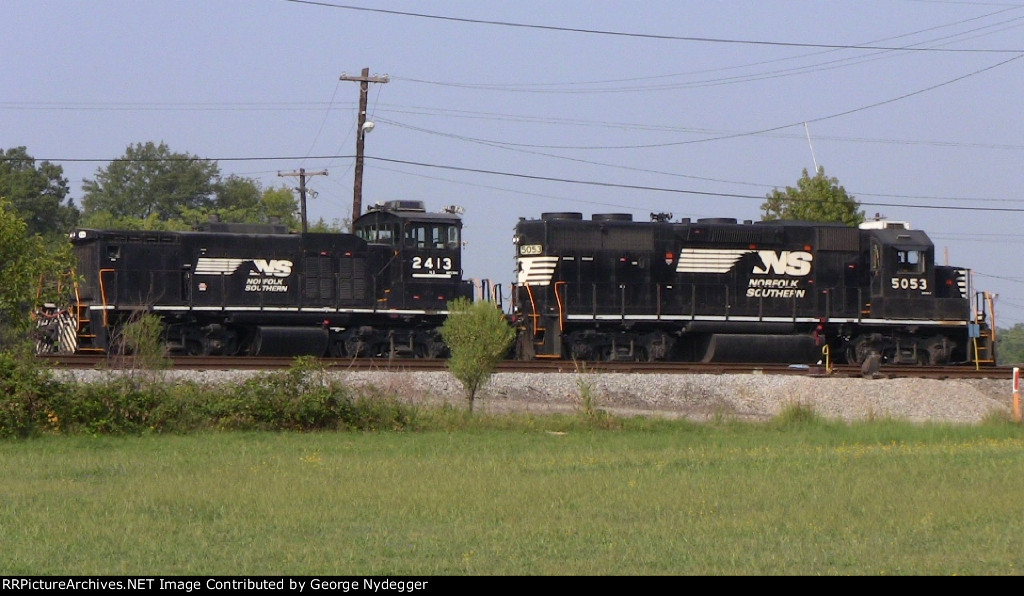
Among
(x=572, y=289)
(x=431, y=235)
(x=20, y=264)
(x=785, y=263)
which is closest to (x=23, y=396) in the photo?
(x=20, y=264)

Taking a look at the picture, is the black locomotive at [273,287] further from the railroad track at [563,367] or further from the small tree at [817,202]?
the small tree at [817,202]

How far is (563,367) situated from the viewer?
25016 mm

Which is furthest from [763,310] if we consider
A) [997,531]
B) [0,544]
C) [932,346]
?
[0,544]

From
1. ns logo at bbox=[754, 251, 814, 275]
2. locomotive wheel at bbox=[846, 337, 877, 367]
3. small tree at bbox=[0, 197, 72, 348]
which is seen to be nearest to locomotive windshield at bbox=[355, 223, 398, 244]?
ns logo at bbox=[754, 251, 814, 275]

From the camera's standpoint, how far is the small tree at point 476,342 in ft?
65.7

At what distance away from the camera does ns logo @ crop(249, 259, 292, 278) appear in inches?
1056

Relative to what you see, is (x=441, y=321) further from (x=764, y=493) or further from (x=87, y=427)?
(x=764, y=493)

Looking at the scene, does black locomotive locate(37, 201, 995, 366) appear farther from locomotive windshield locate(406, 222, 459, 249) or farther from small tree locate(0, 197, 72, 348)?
small tree locate(0, 197, 72, 348)

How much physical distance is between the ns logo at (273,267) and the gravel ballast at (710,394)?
5131 millimetres

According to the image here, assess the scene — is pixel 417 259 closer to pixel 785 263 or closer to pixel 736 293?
pixel 736 293

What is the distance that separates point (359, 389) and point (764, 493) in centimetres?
931

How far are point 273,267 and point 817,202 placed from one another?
79.0ft

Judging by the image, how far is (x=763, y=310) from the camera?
92.6 feet

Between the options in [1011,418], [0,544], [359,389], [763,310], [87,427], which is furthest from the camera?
[763,310]
